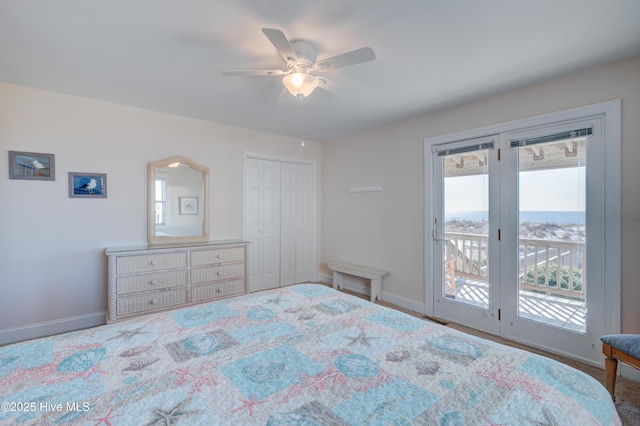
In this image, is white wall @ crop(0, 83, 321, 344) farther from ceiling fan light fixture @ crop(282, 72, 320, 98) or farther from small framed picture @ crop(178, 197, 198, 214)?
ceiling fan light fixture @ crop(282, 72, 320, 98)

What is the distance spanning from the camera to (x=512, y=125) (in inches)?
113

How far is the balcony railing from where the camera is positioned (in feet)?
8.29

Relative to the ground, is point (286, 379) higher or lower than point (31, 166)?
lower

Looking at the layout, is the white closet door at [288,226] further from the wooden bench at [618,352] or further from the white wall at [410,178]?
the wooden bench at [618,352]

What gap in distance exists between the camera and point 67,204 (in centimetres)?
307

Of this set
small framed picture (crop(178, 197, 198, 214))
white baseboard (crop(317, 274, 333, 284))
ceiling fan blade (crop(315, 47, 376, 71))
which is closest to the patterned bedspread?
ceiling fan blade (crop(315, 47, 376, 71))

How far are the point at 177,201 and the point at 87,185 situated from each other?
906 millimetres

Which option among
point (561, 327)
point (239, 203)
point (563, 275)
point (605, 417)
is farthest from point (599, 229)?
point (239, 203)

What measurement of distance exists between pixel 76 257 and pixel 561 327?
15.7ft

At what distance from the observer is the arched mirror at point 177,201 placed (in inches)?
139

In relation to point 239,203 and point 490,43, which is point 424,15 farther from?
point 239,203

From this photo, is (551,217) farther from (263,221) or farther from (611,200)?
(263,221)

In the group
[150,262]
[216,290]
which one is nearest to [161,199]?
[150,262]

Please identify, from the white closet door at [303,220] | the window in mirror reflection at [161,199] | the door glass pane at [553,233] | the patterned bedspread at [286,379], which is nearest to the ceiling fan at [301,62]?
the patterned bedspread at [286,379]
